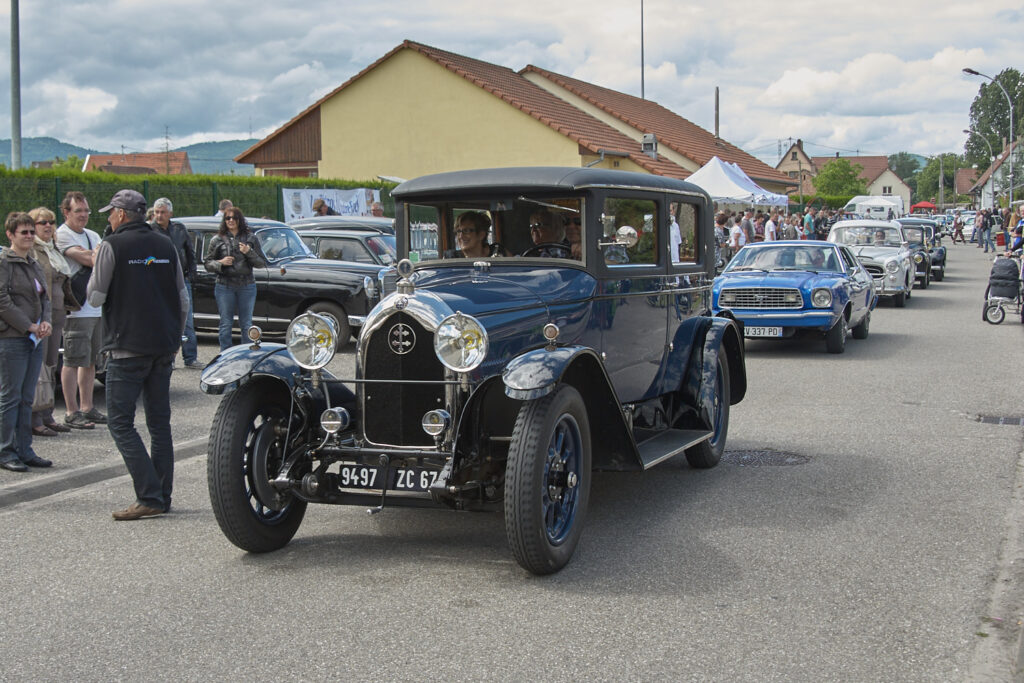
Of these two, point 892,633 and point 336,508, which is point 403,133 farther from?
point 892,633

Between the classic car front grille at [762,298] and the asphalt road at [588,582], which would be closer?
the asphalt road at [588,582]

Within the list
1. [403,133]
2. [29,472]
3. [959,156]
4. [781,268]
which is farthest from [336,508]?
[959,156]

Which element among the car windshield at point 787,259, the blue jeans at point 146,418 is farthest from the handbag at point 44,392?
the car windshield at point 787,259

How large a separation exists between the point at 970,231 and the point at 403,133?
50515 mm

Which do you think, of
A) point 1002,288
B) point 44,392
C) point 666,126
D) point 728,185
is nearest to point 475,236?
point 44,392

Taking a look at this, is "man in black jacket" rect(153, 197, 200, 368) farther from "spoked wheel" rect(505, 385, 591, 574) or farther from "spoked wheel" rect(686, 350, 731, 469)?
"spoked wheel" rect(505, 385, 591, 574)

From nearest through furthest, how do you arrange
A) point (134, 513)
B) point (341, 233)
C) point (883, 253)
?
point (134, 513) → point (341, 233) → point (883, 253)

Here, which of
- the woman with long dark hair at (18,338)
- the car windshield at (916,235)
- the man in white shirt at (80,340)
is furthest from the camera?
the car windshield at (916,235)

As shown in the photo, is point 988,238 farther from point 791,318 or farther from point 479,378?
point 479,378

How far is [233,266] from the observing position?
12.0m

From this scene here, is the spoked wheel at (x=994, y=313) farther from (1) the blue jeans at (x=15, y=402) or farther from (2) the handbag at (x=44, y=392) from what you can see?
(1) the blue jeans at (x=15, y=402)

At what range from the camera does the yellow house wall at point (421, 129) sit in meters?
33.6

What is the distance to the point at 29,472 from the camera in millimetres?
7191

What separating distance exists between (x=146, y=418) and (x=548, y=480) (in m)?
2.58
